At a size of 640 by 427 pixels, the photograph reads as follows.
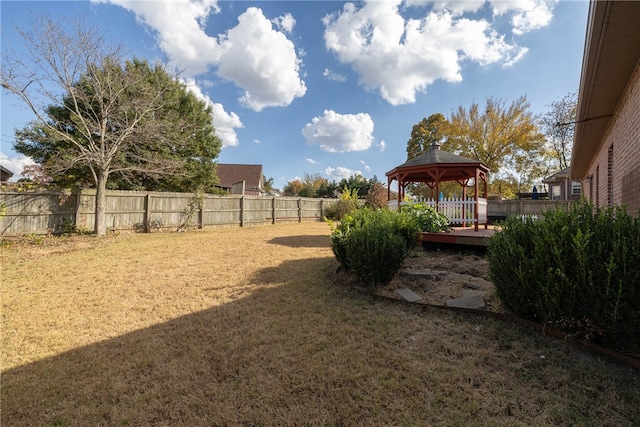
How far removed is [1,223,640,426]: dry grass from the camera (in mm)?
1930

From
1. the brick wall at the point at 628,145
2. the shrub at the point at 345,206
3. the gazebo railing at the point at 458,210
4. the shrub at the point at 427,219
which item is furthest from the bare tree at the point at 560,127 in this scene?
the brick wall at the point at 628,145

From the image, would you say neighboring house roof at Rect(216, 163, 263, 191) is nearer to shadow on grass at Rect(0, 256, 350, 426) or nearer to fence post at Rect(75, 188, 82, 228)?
fence post at Rect(75, 188, 82, 228)

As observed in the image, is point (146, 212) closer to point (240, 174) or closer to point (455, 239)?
point (455, 239)

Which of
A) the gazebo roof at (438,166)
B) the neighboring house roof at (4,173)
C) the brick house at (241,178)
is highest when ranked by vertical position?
the brick house at (241,178)

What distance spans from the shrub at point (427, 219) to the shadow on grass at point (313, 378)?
4031 millimetres

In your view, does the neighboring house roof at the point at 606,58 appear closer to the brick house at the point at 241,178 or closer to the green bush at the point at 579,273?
the green bush at the point at 579,273

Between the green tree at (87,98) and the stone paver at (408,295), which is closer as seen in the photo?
the stone paver at (408,295)

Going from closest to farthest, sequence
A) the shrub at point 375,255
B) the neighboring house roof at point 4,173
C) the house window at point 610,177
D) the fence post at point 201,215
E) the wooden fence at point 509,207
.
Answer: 1. the shrub at point 375,255
2. the house window at point 610,177
3. the fence post at point 201,215
4. the wooden fence at point 509,207
5. the neighboring house roof at point 4,173

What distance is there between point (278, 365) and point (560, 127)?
26.3m

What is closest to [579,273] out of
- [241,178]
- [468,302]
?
[468,302]

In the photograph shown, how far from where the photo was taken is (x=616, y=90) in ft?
13.1

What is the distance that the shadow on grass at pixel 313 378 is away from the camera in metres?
1.91

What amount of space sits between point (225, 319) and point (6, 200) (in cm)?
964

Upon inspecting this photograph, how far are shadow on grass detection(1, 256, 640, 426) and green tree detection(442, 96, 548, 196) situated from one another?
73.7 ft
